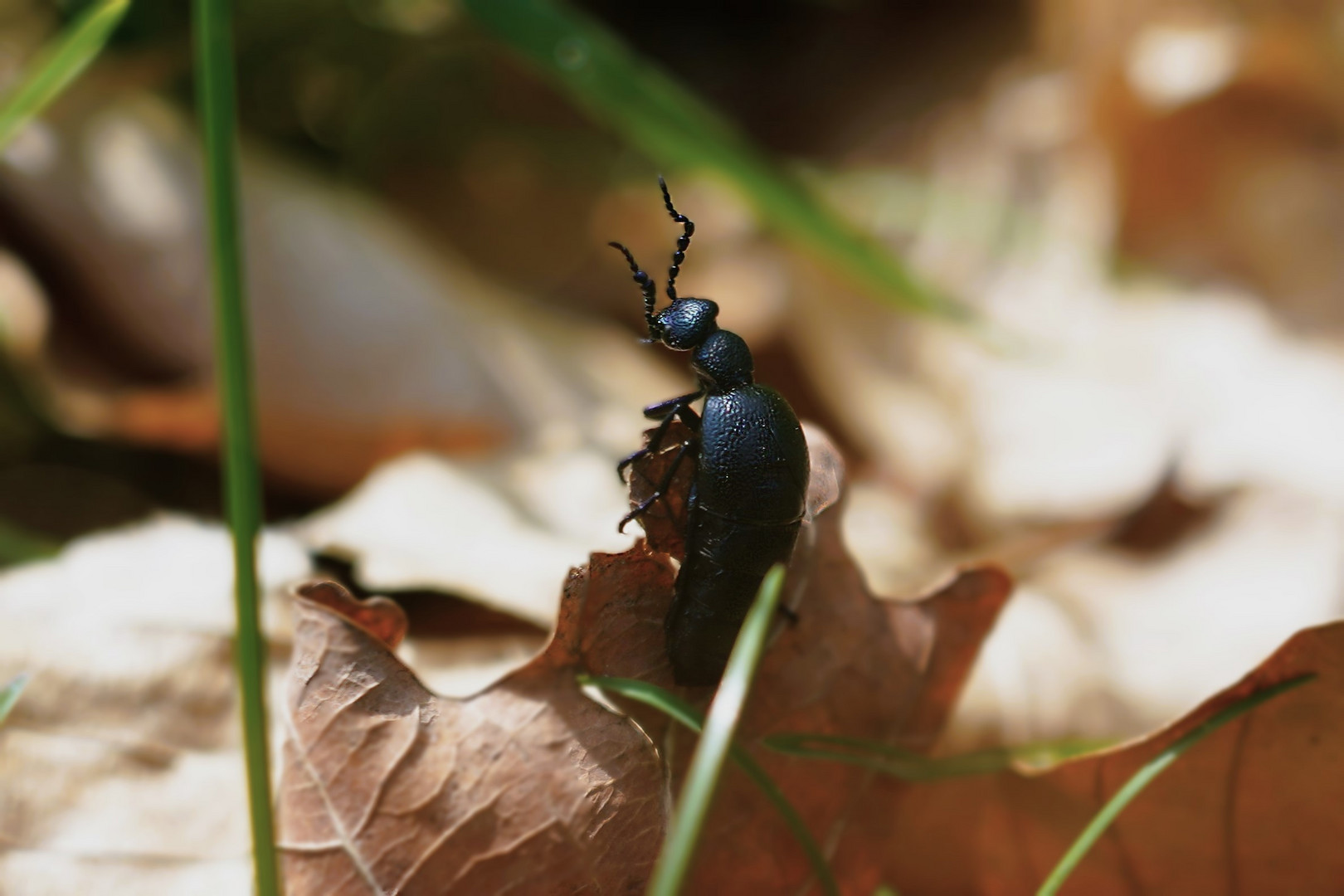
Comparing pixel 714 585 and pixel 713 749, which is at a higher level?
pixel 714 585

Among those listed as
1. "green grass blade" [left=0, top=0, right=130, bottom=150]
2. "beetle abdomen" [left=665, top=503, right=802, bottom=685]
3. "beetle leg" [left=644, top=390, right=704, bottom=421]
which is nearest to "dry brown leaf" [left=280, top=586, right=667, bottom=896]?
"beetle abdomen" [left=665, top=503, right=802, bottom=685]

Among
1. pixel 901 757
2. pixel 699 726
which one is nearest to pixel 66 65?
pixel 699 726

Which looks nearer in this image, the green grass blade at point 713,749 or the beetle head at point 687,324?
the green grass blade at point 713,749

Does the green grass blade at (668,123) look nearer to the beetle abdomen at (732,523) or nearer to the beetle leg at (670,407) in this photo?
the beetle leg at (670,407)

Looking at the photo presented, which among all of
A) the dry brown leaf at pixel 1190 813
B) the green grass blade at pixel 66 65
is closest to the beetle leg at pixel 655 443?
the dry brown leaf at pixel 1190 813

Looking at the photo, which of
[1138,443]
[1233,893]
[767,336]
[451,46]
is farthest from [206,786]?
[451,46]

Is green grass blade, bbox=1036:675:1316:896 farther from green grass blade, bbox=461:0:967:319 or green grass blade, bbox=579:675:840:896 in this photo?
green grass blade, bbox=461:0:967:319

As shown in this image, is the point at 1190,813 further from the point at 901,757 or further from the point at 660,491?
the point at 660,491
